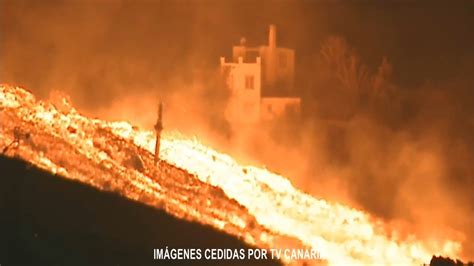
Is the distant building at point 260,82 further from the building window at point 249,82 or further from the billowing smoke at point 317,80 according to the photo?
the billowing smoke at point 317,80

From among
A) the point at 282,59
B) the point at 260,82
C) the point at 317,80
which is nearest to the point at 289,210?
the point at 260,82

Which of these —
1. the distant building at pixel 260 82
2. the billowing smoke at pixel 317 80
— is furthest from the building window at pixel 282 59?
the billowing smoke at pixel 317 80

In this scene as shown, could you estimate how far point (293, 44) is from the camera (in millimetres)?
38531

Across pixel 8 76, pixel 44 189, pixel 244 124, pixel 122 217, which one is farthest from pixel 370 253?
pixel 8 76

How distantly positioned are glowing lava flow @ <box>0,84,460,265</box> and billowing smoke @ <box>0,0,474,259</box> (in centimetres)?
268

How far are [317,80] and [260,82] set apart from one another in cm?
400

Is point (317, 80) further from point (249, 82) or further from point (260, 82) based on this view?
point (249, 82)

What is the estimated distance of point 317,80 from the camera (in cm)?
3819

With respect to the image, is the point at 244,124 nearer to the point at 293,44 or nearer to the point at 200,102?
the point at 200,102

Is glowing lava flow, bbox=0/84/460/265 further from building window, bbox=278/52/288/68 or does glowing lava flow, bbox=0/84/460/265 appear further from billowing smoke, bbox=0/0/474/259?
building window, bbox=278/52/288/68

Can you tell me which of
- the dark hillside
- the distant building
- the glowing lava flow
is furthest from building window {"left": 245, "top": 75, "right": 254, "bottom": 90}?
the dark hillside

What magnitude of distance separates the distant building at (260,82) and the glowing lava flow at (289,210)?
24.3 ft

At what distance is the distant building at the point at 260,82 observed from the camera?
34469mm

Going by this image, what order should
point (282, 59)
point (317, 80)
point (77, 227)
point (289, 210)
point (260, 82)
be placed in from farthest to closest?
point (317, 80) < point (282, 59) < point (260, 82) < point (289, 210) < point (77, 227)
